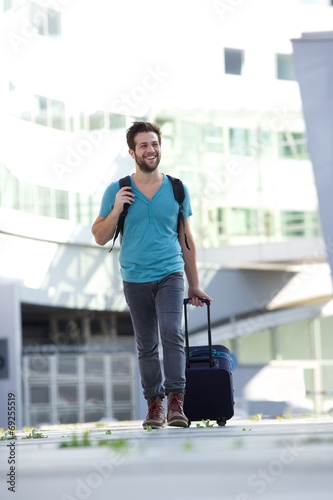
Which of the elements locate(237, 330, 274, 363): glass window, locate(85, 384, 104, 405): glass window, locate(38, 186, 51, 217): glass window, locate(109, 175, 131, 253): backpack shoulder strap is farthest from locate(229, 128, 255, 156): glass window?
locate(109, 175, 131, 253): backpack shoulder strap

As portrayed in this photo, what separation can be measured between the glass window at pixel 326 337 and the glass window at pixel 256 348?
2.62 m

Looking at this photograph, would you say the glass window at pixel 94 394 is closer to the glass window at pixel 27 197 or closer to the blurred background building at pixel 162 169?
the blurred background building at pixel 162 169

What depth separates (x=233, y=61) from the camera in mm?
35812

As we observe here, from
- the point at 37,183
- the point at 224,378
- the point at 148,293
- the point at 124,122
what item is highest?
the point at 124,122

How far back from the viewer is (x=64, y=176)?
28.6 metres

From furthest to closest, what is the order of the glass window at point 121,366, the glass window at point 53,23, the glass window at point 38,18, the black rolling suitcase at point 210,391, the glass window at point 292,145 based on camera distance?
the glass window at point 292,145 < the glass window at point 53,23 < the glass window at point 38,18 < the glass window at point 121,366 < the black rolling suitcase at point 210,391

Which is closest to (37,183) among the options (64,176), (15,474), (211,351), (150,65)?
(64,176)

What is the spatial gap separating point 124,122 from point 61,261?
5.79 meters

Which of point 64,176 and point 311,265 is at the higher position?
point 64,176

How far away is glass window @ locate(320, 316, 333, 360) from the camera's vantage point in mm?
35375

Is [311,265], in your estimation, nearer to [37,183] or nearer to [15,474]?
[37,183]

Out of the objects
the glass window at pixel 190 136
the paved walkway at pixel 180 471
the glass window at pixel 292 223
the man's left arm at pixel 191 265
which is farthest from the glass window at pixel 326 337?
the paved walkway at pixel 180 471

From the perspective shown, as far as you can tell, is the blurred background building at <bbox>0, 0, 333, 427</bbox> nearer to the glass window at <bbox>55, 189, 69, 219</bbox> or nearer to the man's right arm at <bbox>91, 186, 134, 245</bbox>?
the glass window at <bbox>55, 189, 69, 219</bbox>

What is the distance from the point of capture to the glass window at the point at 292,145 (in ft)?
123
